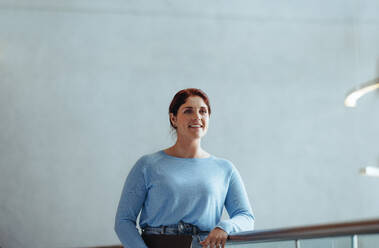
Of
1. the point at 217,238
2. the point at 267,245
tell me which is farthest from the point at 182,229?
the point at 267,245

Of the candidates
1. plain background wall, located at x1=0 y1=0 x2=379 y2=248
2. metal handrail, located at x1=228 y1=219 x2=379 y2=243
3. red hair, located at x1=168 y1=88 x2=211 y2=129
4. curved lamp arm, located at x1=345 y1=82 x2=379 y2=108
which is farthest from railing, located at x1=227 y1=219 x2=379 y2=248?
plain background wall, located at x1=0 y1=0 x2=379 y2=248

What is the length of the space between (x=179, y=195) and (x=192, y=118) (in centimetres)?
34

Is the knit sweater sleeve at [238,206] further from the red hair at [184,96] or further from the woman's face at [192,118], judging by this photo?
the red hair at [184,96]

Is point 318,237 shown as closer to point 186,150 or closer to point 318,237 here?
point 318,237

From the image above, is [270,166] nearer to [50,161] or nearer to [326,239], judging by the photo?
[50,161]

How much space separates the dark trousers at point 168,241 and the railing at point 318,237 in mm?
265

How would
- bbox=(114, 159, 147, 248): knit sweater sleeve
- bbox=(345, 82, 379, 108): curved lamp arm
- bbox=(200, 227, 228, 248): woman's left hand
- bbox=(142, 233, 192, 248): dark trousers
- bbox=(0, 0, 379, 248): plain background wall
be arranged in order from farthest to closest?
bbox=(0, 0, 379, 248): plain background wall, bbox=(345, 82, 379, 108): curved lamp arm, bbox=(114, 159, 147, 248): knit sweater sleeve, bbox=(142, 233, 192, 248): dark trousers, bbox=(200, 227, 228, 248): woman's left hand

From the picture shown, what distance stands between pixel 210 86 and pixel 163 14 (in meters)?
0.91

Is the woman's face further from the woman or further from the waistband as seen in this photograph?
the waistband

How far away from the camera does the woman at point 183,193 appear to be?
2217mm

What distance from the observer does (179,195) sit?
223 centimetres

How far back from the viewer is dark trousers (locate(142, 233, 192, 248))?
2.19 meters

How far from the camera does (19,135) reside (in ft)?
17.5

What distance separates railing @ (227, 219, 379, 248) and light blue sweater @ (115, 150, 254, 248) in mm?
281
